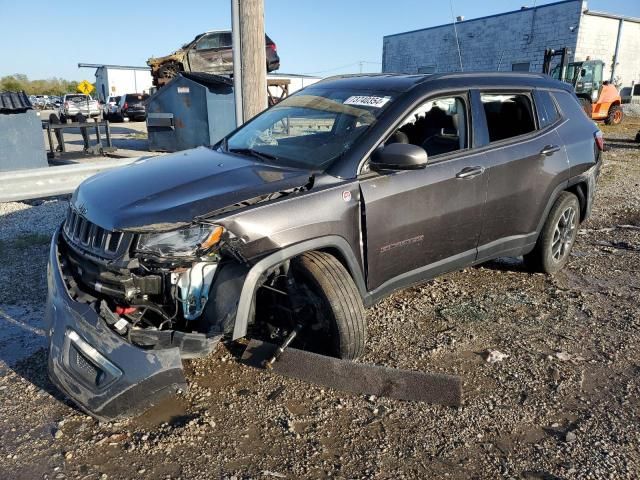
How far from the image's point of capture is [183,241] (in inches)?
104

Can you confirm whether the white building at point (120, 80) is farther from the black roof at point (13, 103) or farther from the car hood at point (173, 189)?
the car hood at point (173, 189)

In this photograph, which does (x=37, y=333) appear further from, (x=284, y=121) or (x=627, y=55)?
(x=627, y=55)

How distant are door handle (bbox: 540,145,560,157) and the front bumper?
334 cm

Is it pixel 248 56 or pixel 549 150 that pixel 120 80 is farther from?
pixel 549 150

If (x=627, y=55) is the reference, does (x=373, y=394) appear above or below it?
below

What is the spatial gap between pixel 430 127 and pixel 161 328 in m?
2.46

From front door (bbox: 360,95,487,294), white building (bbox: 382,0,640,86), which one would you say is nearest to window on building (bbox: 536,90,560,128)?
front door (bbox: 360,95,487,294)

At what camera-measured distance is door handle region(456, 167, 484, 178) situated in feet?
12.0

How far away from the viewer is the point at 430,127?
12.8 feet

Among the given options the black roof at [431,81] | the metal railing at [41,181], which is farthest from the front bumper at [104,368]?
the metal railing at [41,181]

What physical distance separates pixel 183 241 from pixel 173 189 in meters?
0.44

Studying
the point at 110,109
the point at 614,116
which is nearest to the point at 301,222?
the point at 614,116

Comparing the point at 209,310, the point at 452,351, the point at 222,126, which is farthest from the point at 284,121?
the point at 222,126

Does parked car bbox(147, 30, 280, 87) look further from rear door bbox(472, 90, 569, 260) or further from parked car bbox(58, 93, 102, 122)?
parked car bbox(58, 93, 102, 122)
